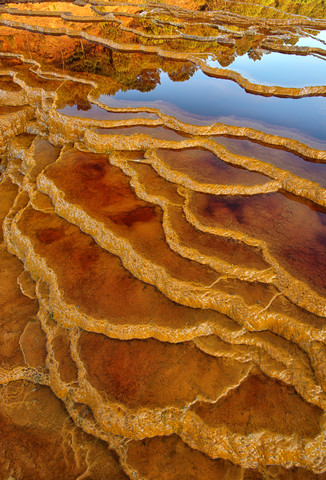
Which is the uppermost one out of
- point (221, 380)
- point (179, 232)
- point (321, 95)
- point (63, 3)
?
point (63, 3)

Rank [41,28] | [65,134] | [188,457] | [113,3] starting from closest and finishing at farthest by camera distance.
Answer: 1. [188,457]
2. [65,134]
3. [41,28]
4. [113,3]

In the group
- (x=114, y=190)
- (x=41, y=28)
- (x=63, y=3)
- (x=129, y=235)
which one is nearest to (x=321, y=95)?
(x=114, y=190)

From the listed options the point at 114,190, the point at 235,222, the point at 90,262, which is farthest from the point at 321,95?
the point at 90,262

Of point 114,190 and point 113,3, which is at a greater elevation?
point 113,3

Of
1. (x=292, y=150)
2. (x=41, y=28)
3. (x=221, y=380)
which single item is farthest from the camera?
(x=41, y=28)

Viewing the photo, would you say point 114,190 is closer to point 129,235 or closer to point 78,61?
point 129,235

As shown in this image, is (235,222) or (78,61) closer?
(235,222)

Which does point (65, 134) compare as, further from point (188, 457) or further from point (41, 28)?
point (41, 28)
